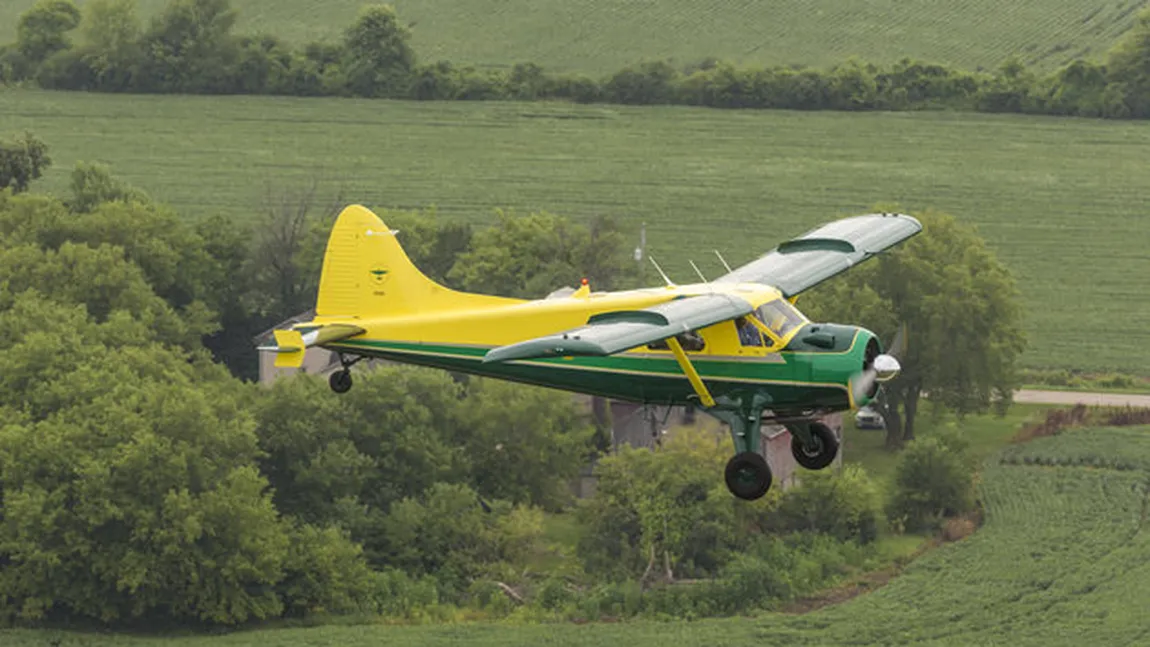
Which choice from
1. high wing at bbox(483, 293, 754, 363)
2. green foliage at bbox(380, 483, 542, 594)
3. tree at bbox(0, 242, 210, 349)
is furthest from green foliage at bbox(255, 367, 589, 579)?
high wing at bbox(483, 293, 754, 363)

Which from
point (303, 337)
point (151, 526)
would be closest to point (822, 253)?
point (303, 337)

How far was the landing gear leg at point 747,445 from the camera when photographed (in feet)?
135

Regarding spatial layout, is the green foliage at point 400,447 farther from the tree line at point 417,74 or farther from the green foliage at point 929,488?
the tree line at point 417,74

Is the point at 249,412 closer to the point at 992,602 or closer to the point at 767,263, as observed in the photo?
the point at 992,602

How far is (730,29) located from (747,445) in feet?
388

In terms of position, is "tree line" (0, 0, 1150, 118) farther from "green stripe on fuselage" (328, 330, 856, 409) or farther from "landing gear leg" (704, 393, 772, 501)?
"landing gear leg" (704, 393, 772, 501)

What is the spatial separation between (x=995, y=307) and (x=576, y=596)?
25.7m

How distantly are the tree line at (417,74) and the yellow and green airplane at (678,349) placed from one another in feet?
339

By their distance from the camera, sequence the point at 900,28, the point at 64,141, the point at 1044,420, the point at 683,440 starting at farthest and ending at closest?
the point at 900,28 → the point at 64,141 → the point at 1044,420 → the point at 683,440

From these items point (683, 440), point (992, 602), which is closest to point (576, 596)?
point (683, 440)

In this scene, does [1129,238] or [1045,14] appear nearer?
[1129,238]

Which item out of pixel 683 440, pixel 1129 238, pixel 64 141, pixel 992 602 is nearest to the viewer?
pixel 992 602

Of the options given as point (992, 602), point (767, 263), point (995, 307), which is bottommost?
point (992, 602)

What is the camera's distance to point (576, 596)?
3169 inches
